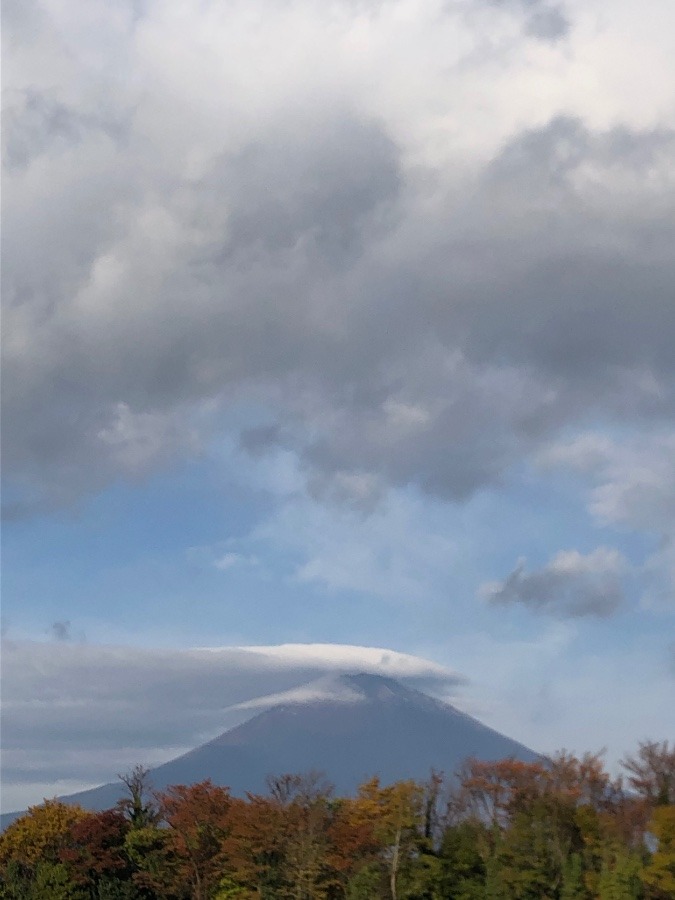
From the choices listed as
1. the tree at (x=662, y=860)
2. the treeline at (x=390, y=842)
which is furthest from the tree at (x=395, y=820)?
the tree at (x=662, y=860)

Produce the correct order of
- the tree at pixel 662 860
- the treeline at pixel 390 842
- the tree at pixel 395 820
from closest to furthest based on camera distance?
the tree at pixel 662 860, the treeline at pixel 390 842, the tree at pixel 395 820

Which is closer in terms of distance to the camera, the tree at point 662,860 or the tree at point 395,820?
the tree at point 662,860

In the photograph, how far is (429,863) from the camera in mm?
65062

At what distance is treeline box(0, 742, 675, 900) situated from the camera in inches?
2299

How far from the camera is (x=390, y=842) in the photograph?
67250 millimetres

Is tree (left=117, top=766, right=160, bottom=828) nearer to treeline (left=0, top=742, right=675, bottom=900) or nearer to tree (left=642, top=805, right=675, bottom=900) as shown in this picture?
treeline (left=0, top=742, right=675, bottom=900)

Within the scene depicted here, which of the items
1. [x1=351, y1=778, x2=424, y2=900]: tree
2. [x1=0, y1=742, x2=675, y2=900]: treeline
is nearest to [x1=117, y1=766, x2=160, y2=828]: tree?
[x1=0, y1=742, x2=675, y2=900]: treeline

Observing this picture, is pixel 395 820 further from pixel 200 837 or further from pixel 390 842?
pixel 200 837

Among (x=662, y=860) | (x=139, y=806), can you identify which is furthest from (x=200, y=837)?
(x=662, y=860)

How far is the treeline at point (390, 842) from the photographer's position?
58406mm

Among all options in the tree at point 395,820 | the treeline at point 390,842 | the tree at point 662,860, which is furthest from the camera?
the tree at point 395,820

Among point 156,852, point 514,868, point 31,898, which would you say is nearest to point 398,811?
point 514,868

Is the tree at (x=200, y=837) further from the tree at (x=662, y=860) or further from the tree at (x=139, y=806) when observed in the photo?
the tree at (x=662, y=860)

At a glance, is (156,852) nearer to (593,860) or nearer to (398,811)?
(398,811)
